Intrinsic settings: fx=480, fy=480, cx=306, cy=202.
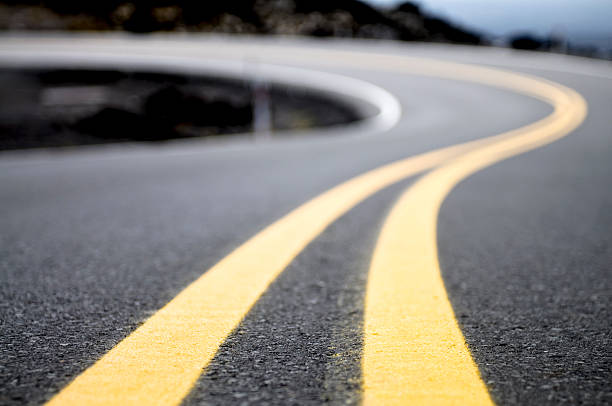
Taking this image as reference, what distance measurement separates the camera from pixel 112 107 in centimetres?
2767

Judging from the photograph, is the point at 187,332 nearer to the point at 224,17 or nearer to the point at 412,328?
the point at 412,328

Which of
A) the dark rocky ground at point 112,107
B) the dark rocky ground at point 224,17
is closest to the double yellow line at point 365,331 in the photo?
the dark rocky ground at point 112,107

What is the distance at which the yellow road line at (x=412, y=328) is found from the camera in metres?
1.23

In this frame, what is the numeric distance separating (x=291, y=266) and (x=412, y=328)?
73 cm

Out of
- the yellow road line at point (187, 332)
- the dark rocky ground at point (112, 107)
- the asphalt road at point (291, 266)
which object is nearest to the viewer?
the yellow road line at point (187, 332)

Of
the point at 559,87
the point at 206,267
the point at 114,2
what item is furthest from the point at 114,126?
the point at 114,2

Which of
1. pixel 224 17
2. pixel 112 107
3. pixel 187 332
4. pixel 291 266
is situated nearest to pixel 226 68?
pixel 112 107

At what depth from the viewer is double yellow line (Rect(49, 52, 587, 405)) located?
1.22 meters

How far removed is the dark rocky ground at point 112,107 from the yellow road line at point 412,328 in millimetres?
21436

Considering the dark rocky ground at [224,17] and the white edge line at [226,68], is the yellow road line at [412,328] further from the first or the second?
the dark rocky ground at [224,17]

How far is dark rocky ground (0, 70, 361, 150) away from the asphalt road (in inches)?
763

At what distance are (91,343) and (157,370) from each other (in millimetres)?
308

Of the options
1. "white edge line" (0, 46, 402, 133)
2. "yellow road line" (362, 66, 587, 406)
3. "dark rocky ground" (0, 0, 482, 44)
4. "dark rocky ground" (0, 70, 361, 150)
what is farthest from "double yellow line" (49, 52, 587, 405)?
"dark rocky ground" (0, 0, 482, 44)

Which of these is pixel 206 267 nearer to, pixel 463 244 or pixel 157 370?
pixel 157 370
